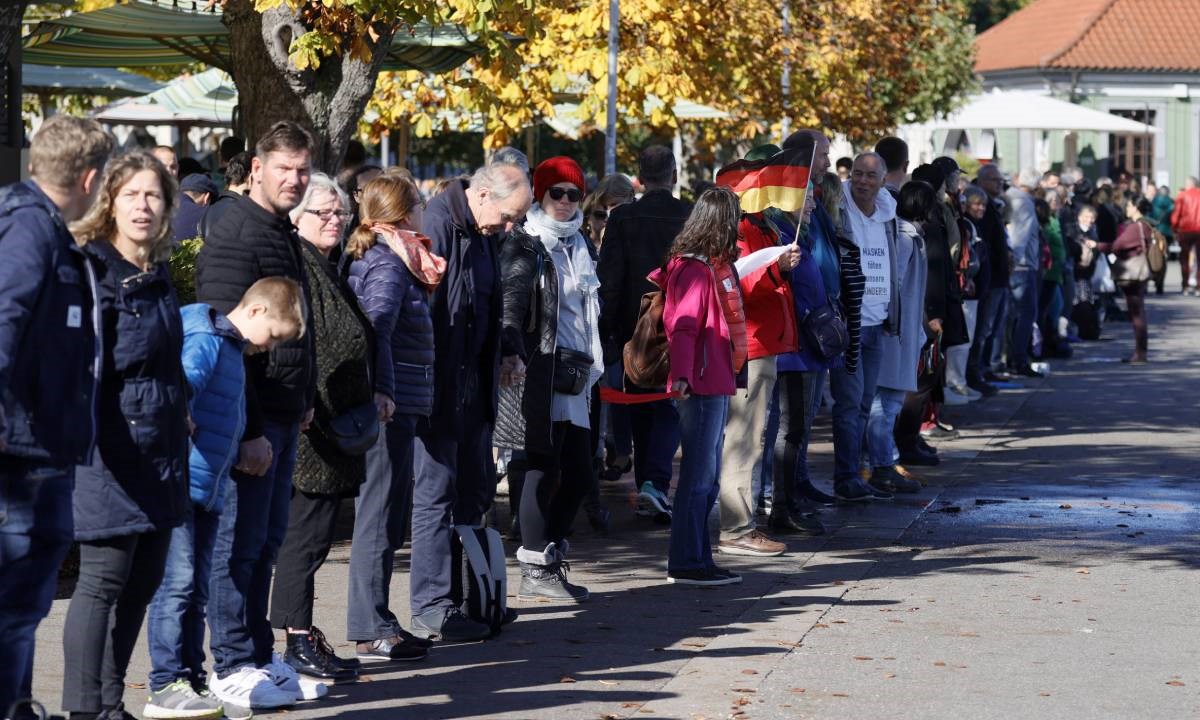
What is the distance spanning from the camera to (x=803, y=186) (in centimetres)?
981

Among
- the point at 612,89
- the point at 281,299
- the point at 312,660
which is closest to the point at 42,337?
the point at 281,299

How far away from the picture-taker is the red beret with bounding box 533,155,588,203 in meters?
8.41

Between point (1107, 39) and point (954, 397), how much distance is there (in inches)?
1766

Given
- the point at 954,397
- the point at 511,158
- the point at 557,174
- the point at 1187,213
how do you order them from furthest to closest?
the point at 1187,213
the point at 954,397
the point at 557,174
the point at 511,158

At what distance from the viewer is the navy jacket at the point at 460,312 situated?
24.1ft

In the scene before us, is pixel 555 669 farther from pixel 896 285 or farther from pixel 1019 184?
pixel 1019 184

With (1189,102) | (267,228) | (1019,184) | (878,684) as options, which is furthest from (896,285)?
(1189,102)

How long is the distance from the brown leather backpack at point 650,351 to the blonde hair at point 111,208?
3606 mm

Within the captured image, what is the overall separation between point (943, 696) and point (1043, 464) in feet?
22.8

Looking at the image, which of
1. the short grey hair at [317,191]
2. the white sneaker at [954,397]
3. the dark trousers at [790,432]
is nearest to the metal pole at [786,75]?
the white sneaker at [954,397]

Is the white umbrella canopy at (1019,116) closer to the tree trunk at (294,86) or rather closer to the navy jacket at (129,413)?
the tree trunk at (294,86)

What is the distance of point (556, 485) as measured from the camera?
8.38m

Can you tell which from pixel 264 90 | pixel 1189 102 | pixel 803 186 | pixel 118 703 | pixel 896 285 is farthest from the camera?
pixel 1189 102

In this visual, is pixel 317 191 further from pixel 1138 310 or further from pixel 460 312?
pixel 1138 310
